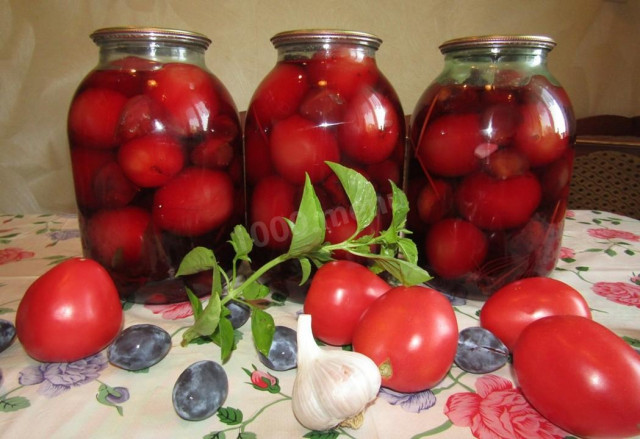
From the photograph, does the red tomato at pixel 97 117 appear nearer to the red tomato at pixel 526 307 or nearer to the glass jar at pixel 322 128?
the glass jar at pixel 322 128

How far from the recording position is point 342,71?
464 millimetres

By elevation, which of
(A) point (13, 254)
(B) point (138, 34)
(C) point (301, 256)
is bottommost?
(A) point (13, 254)

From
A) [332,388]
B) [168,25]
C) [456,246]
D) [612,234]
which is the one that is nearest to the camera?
[332,388]

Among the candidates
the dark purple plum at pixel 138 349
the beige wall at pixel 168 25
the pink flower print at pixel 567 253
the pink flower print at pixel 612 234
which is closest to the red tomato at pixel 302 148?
the dark purple plum at pixel 138 349

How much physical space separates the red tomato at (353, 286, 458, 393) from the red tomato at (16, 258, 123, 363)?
0.23 meters

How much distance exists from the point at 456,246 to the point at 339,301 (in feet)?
0.58

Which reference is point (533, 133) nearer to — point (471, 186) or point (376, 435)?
point (471, 186)

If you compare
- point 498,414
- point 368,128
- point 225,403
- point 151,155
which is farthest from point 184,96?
point 498,414

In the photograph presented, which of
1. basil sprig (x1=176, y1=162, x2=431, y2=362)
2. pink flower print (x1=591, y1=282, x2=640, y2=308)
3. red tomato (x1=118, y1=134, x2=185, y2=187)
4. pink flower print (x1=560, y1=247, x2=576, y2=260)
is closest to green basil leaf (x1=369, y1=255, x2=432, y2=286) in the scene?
basil sprig (x1=176, y1=162, x2=431, y2=362)

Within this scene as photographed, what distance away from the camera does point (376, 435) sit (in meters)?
0.31

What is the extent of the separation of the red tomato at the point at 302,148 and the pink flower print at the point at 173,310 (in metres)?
0.20

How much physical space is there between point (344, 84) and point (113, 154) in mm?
248

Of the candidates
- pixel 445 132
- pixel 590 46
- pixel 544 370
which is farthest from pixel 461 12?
pixel 544 370

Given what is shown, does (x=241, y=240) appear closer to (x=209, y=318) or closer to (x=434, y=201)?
(x=209, y=318)
